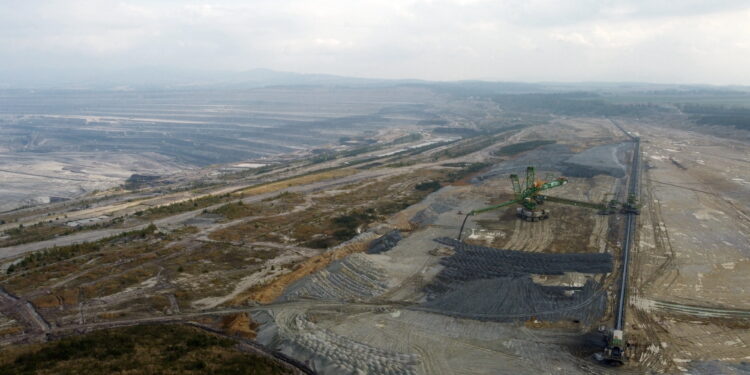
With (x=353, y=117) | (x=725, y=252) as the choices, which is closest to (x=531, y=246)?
(x=725, y=252)

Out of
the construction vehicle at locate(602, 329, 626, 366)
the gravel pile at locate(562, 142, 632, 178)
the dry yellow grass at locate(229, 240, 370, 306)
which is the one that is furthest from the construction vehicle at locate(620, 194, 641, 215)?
the construction vehicle at locate(602, 329, 626, 366)

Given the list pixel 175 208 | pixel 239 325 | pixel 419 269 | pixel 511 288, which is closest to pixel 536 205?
pixel 419 269

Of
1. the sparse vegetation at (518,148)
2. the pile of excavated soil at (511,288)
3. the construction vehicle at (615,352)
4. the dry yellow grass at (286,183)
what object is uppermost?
the sparse vegetation at (518,148)

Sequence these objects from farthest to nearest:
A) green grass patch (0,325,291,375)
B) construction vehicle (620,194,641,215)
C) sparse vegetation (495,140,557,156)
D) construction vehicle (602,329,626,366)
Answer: sparse vegetation (495,140,557,156) < construction vehicle (620,194,641,215) < construction vehicle (602,329,626,366) < green grass patch (0,325,291,375)

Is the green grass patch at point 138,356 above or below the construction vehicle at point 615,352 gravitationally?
above

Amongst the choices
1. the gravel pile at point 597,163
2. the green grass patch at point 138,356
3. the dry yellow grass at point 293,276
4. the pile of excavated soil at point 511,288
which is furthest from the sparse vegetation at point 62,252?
the gravel pile at point 597,163

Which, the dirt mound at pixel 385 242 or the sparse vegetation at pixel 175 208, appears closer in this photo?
the dirt mound at pixel 385 242

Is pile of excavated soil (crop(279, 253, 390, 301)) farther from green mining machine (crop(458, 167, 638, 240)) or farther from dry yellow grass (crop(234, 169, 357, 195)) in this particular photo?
dry yellow grass (crop(234, 169, 357, 195))

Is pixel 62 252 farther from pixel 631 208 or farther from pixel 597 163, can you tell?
pixel 597 163

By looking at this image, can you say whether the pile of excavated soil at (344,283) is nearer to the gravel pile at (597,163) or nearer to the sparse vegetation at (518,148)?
the gravel pile at (597,163)

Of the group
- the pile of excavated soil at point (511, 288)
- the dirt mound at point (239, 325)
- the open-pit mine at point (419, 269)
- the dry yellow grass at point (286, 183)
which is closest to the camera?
the open-pit mine at point (419, 269)

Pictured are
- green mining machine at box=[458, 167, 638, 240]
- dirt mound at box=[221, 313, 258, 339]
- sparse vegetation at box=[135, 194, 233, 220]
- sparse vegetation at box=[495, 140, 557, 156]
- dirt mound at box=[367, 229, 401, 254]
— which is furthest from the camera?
sparse vegetation at box=[495, 140, 557, 156]

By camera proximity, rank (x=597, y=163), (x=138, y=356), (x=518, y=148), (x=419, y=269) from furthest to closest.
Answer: (x=518, y=148) < (x=597, y=163) < (x=419, y=269) < (x=138, y=356)

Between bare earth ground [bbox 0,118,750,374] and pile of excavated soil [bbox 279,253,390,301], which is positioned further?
pile of excavated soil [bbox 279,253,390,301]
